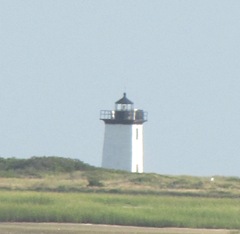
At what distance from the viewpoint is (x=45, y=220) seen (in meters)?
33.7

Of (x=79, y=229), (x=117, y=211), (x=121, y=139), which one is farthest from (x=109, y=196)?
(x=121, y=139)

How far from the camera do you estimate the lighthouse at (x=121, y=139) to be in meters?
57.5

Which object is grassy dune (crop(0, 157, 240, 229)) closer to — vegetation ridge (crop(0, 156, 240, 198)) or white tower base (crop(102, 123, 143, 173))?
vegetation ridge (crop(0, 156, 240, 198))

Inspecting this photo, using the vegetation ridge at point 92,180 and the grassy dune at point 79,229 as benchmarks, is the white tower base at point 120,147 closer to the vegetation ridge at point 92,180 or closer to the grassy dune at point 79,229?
the vegetation ridge at point 92,180

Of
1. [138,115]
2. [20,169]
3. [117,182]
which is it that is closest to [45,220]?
[117,182]

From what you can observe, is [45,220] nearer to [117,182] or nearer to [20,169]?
[117,182]

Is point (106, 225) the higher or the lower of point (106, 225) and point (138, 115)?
the lower

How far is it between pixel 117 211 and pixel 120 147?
76.4 ft

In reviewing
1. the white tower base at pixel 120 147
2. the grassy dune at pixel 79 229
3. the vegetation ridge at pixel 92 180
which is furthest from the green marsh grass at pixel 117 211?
the white tower base at pixel 120 147

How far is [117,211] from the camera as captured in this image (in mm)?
34375

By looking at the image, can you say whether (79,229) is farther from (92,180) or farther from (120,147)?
(120,147)

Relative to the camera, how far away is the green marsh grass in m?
33.7

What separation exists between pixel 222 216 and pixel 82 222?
3.44m

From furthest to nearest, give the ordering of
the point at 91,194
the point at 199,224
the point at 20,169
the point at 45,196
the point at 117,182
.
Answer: the point at 20,169 < the point at 117,182 < the point at 91,194 < the point at 45,196 < the point at 199,224
